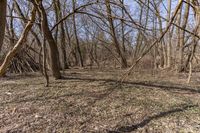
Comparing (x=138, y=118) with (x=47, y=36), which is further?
(x=47, y=36)

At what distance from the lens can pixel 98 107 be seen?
420 centimetres

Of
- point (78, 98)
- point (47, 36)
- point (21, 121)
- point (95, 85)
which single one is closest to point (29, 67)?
point (47, 36)

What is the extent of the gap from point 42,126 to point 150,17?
6.77 m

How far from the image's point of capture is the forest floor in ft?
11.5

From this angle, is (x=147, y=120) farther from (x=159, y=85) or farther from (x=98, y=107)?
(x=159, y=85)

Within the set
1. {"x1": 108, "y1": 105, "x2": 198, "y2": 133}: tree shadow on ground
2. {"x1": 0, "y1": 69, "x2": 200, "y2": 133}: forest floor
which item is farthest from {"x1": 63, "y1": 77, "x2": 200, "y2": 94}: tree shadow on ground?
{"x1": 108, "y1": 105, "x2": 198, "y2": 133}: tree shadow on ground

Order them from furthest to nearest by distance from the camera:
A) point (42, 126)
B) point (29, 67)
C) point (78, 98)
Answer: point (29, 67) < point (78, 98) < point (42, 126)

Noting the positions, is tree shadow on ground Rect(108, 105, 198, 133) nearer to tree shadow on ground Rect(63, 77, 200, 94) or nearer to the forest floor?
the forest floor

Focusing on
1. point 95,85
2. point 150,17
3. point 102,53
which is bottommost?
point 95,85

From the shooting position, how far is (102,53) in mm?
11648

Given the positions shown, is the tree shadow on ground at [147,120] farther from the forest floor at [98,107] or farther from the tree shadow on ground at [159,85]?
the tree shadow on ground at [159,85]

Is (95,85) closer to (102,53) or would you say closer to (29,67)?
(29,67)

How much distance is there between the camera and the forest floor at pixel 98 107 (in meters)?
3.50

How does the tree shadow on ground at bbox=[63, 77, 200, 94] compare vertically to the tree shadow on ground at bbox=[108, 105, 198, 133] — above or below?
above
